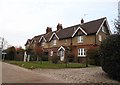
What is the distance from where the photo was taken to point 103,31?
4009 cm

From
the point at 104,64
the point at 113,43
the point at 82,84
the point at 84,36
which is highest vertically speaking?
the point at 84,36

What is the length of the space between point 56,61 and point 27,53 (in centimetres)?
1167

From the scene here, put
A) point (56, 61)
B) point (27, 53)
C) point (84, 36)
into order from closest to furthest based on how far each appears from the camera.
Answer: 1. point (56, 61)
2. point (84, 36)
3. point (27, 53)

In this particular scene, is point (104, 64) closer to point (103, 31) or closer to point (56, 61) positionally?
point (56, 61)

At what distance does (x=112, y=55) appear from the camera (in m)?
15.8

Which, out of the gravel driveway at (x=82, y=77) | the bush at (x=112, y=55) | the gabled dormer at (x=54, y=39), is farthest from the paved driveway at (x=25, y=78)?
the gabled dormer at (x=54, y=39)

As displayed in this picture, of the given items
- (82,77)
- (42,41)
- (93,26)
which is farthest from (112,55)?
(42,41)

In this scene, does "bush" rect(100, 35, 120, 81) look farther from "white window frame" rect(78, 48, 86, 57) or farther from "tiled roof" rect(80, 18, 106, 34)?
"white window frame" rect(78, 48, 86, 57)

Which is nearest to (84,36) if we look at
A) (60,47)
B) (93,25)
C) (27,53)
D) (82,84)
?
(93,25)

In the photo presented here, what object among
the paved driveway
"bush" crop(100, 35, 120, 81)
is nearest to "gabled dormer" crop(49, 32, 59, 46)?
the paved driveway

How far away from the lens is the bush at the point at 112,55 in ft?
51.2

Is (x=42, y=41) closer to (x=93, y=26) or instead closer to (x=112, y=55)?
(x=93, y=26)

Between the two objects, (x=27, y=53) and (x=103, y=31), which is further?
(x=27, y=53)

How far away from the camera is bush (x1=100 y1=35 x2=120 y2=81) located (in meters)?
15.6
